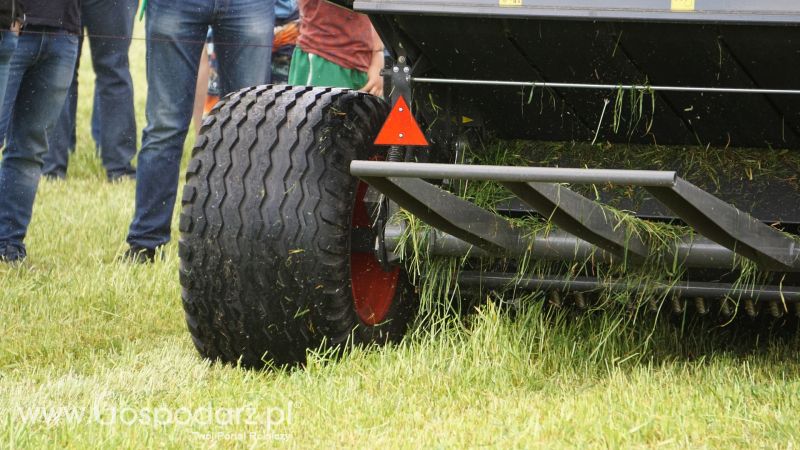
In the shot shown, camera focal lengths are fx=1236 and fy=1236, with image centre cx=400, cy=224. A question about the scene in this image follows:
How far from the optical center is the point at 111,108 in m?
7.79

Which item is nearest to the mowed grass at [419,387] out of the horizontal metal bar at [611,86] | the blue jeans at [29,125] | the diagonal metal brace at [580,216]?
the diagonal metal brace at [580,216]

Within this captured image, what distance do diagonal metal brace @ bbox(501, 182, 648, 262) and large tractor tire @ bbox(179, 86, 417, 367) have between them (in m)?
Answer: 0.67

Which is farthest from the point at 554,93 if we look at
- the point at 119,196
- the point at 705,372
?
the point at 119,196

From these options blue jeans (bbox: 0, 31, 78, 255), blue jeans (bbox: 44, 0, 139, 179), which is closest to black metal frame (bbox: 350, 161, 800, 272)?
blue jeans (bbox: 0, 31, 78, 255)

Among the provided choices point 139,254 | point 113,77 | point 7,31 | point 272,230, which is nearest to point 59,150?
point 113,77

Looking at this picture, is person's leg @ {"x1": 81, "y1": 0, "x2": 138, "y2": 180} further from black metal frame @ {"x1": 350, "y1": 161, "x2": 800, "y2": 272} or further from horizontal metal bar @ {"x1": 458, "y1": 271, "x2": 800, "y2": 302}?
black metal frame @ {"x1": 350, "y1": 161, "x2": 800, "y2": 272}

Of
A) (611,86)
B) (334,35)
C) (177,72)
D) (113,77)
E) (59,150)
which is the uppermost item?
(611,86)

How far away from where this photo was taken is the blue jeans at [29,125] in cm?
555

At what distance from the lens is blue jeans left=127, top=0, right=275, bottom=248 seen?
5.45 metres

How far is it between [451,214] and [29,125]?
302cm

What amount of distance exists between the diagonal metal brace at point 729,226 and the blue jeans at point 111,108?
4390mm

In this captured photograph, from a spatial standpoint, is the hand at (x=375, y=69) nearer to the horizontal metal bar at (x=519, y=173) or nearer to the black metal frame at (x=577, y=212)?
the black metal frame at (x=577, y=212)

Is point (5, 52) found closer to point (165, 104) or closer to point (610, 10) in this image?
point (165, 104)

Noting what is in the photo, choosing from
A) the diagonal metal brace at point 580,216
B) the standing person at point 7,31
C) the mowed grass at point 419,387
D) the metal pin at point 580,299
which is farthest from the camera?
the standing person at point 7,31
